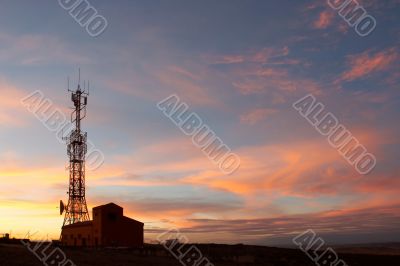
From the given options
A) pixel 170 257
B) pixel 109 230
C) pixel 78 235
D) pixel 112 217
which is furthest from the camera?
pixel 78 235

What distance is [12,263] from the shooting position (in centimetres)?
3108

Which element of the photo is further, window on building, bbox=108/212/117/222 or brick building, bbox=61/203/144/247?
window on building, bbox=108/212/117/222

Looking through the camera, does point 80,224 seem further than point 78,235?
Yes

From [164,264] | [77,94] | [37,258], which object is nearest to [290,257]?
[164,264]

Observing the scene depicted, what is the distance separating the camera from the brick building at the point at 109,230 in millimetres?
57875

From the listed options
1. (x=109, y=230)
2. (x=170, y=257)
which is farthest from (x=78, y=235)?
(x=170, y=257)

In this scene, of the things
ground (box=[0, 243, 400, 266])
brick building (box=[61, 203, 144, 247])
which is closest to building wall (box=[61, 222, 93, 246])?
brick building (box=[61, 203, 144, 247])

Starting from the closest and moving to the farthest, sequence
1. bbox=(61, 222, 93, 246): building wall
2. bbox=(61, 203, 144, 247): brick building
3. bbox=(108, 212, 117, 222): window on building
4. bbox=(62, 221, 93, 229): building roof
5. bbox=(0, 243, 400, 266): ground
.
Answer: bbox=(0, 243, 400, 266): ground
bbox=(61, 203, 144, 247): brick building
bbox=(108, 212, 117, 222): window on building
bbox=(61, 222, 93, 246): building wall
bbox=(62, 221, 93, 229): building roof

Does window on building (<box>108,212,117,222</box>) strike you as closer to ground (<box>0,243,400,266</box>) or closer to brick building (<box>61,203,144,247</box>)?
brick building (<box>61,203,144,247</box>)

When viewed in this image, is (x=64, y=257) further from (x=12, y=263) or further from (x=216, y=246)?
(x=216, y=246)

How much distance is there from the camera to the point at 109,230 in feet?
191

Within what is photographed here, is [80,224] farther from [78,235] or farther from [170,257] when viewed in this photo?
[170,257]

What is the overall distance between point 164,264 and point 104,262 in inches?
196

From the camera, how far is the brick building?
57875 mm
